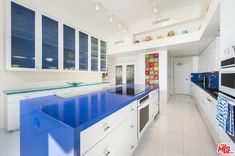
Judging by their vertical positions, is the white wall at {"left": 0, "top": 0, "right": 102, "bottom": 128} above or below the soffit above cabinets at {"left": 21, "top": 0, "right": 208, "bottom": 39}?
below

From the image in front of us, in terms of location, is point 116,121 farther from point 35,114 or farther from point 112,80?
point 112,80

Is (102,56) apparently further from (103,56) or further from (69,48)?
(69,48)

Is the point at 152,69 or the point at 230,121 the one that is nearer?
the point at 230,121

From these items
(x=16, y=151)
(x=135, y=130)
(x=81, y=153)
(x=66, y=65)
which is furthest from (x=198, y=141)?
(x=66, y=65)

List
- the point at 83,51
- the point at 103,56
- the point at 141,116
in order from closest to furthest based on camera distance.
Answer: the point at 141,116 < the point at 83,51 < the point at 103,56

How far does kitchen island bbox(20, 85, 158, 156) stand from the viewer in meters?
0.61

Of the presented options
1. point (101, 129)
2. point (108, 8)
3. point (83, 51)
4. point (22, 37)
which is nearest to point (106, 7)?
point (108, 8)

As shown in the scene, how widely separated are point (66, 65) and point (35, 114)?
8.02 ft

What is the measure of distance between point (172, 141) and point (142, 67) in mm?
3389

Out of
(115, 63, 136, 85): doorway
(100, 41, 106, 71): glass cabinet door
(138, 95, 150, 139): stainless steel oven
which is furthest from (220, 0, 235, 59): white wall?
(115, 63, 136, 85): doorway

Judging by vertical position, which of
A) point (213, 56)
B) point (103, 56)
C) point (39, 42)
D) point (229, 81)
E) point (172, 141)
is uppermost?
point (103, 56)

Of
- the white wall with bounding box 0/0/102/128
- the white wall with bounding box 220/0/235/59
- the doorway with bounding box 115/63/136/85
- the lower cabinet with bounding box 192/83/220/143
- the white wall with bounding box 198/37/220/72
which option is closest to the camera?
the white wall with bounding box 220/0/235/59

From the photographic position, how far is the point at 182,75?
5.66 meters

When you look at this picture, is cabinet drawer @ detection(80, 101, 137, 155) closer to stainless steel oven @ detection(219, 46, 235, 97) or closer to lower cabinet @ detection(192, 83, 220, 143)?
stainless steel oven @ detection(219, 46, 235, 97)
